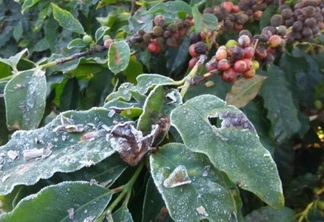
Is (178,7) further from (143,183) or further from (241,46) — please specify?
(143,183)

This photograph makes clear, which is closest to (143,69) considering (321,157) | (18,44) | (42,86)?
(42,86)

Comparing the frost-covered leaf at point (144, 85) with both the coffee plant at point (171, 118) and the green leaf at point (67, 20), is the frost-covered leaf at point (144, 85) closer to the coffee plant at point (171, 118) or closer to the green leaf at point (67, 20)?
the coffee plant at point (171, 118)

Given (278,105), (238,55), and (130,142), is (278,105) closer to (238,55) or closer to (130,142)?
(238,55)

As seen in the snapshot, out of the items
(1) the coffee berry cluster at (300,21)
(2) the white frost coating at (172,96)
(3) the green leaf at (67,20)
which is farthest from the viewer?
(3) the green leaf at (67,20)

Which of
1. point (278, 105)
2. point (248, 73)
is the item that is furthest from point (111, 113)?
point (278, 105)

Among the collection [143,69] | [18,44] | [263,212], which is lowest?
[18,44]

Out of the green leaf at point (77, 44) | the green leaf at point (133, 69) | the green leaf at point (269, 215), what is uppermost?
the green leaf at point (77, 44)

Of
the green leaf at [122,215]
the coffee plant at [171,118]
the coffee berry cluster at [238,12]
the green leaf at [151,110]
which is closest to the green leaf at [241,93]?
the coffee plant at [171,118]
